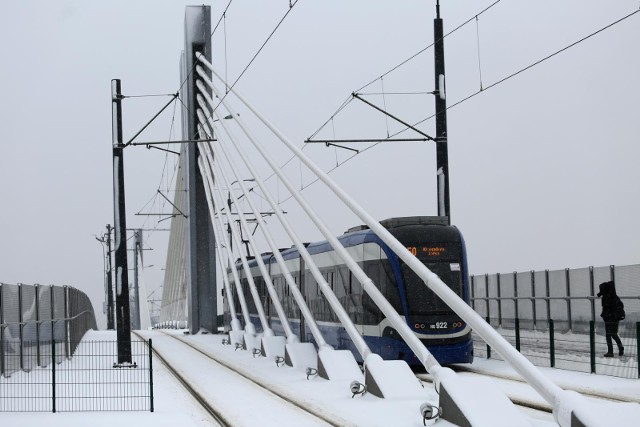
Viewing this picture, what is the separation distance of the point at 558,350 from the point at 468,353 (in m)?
2.56

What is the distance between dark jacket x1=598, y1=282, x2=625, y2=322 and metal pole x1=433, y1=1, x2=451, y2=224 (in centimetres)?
534

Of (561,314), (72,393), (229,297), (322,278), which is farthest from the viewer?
(229,297)

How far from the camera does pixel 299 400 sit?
55.4ft

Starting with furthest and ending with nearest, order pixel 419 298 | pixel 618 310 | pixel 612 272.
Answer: pixel 612 272 < pixel 618 310 < pixel 419 298

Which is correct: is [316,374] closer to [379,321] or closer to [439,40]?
[379,321]

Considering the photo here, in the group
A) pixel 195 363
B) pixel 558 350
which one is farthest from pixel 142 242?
pixel 558 350

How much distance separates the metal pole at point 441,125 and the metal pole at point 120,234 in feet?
24.0

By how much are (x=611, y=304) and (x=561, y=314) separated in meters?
7.48

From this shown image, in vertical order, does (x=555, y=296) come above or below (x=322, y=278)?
below

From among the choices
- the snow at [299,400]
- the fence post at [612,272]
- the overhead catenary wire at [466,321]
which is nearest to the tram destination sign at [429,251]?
the overhead catenary wire at [466,321]

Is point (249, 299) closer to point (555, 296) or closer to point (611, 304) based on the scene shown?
point (555, 296)

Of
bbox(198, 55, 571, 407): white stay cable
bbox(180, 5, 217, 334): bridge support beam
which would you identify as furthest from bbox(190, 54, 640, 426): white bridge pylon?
bbox(180, 5, 217, 334): bridge support beam

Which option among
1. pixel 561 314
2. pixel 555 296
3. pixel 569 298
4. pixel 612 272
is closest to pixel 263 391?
pixel 612 272

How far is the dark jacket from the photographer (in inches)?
858
